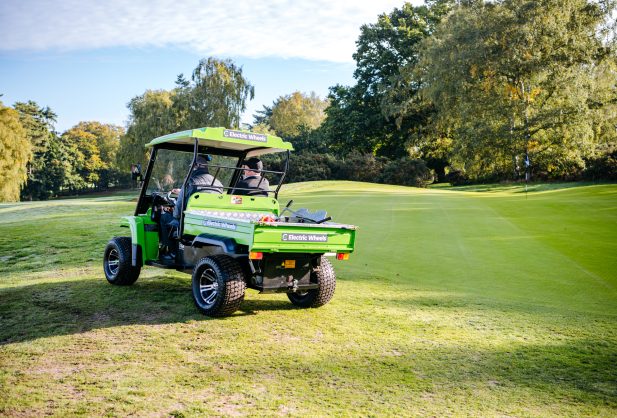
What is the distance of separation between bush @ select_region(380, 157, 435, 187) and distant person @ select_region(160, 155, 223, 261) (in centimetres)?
3805

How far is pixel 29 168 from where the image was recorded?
63562 mm

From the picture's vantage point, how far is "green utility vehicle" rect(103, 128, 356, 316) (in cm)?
606

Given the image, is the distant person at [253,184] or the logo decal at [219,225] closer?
the logo decal at [219,225]

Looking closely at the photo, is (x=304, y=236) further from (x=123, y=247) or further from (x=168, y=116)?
(x=168, y=116)

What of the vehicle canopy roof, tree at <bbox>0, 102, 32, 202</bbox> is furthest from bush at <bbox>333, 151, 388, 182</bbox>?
the vehicle canopy roof

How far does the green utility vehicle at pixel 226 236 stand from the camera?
6.06 m

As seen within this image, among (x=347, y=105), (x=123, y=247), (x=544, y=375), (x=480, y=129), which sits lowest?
(x=544, y=375)

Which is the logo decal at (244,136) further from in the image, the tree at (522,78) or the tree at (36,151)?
the tree at (36,151)

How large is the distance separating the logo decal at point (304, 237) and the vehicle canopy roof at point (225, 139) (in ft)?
5.60

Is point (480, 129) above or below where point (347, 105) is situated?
below

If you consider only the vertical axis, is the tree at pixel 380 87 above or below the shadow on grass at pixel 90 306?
above

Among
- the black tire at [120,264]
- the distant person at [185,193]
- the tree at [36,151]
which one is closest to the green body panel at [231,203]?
the distant person at [185,193]

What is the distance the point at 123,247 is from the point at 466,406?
5655 millimetres

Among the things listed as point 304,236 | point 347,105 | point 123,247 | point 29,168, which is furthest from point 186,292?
point 29,168
